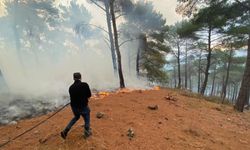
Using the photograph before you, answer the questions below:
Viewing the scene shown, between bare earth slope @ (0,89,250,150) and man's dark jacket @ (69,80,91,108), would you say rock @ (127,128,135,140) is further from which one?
man's dark jacket @ (69,80,91,108)

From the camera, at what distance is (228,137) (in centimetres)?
634

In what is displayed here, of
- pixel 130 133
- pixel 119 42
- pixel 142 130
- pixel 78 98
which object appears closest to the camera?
pixel 78 98

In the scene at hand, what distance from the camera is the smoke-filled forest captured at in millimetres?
10281

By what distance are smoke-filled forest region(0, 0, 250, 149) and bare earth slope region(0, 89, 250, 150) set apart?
6.80ft

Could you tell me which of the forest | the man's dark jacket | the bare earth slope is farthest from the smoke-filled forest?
the man's dark jacket

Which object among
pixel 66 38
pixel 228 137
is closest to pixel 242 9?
pixel 228 137

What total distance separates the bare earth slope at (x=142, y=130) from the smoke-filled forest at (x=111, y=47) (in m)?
2.07

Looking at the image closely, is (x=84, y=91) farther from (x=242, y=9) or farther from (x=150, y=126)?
(x=242, y=9)

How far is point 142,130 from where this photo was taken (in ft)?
19.7

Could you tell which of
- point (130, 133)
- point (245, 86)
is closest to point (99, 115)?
point (130, 133)

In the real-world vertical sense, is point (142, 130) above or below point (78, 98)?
below

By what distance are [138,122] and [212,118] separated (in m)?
3.16

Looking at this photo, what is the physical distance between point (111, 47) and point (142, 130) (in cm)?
1064

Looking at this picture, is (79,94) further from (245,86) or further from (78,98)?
(245,86)
